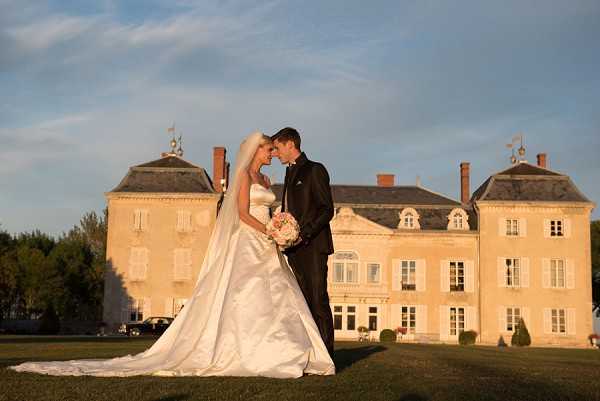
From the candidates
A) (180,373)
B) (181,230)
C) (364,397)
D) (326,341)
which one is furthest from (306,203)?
(181,230)

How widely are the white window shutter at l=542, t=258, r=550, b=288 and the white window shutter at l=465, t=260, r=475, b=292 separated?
419 cm

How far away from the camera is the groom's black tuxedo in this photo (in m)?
9.46

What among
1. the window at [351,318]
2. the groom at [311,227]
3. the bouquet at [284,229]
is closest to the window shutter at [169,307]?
the window at [351,318]

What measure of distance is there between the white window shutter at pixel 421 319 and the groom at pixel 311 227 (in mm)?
39369

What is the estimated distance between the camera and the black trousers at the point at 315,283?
9.45 m

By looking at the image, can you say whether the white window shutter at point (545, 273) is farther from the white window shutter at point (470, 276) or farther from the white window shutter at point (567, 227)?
the white window shutter at point (470, 276)

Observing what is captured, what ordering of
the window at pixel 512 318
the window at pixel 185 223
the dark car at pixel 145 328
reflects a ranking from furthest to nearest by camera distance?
1. the window at pixel 185 223
2. the window at pixel 512 318
3. the dark car at pixel 145 328

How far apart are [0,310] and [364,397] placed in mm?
49719

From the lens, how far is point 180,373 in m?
8.43

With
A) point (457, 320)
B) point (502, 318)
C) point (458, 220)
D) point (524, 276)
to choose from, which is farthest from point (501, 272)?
point (458, 220)

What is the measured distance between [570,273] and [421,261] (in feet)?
29.6

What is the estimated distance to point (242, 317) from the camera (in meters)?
8.98

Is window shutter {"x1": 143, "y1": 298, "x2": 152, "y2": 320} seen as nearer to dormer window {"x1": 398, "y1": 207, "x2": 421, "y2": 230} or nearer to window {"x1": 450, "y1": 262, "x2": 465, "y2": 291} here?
dormer window {"x1": 398, "y1": 207, "x2": 421, "y2": 230}

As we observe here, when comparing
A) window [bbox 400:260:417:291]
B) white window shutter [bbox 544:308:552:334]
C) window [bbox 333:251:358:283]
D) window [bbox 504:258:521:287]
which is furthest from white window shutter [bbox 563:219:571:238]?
window [bbox 333:251:358:283]
